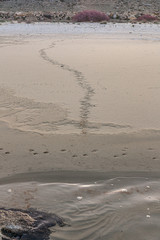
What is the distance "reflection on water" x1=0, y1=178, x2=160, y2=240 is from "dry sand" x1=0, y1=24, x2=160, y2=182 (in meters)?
0.22

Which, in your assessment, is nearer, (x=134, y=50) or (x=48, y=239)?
(x=48, y=239)

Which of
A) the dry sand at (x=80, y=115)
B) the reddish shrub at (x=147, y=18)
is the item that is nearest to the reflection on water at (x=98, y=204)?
the dry sand at (x=80, y=115)

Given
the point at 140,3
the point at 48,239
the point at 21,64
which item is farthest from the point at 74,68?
the point at 140,3

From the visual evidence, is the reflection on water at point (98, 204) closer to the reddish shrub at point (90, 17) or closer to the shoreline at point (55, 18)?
the shoreline at point (55, 18)

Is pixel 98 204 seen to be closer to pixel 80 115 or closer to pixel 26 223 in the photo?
pixel 26 223

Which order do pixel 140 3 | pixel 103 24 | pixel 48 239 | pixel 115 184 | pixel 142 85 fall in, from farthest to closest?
pixel 140 3, pixel 103 24, pixel 142 85, pixel 115 184, pixel 48 239

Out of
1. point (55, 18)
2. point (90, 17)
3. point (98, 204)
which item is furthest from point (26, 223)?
point (55, 18)

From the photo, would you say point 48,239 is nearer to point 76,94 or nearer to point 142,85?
point 76,94

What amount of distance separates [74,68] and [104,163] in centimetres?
385

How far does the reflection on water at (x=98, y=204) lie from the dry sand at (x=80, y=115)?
22 centimetres

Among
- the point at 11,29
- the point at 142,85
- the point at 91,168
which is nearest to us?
the point at 91,168

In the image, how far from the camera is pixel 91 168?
3.27 metres

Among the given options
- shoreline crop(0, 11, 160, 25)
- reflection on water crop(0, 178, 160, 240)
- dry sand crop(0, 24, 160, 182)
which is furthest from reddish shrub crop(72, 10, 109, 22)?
reflection on water crop(0, 178, 160, 240)

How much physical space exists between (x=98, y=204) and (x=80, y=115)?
6.19 feet
